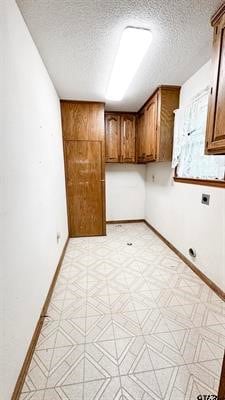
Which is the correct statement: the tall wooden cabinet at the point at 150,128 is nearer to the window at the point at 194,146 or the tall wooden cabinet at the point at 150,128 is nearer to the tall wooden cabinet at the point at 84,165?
the window at the point at 194,146

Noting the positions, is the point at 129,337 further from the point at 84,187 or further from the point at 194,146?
the point at 84,187

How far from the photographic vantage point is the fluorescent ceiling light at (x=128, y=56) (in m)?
1.42

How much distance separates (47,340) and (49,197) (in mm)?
1202

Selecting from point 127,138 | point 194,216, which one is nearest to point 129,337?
point 194,216

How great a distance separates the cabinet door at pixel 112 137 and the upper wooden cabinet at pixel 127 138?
97mm

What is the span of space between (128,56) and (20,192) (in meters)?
1.56

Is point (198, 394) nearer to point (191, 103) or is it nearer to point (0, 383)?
point (0, 383)

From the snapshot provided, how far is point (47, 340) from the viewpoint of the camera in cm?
130

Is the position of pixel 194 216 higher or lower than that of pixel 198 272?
higher

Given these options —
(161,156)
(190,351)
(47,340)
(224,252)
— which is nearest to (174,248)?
(224,252)

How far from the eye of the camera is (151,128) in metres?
2.74

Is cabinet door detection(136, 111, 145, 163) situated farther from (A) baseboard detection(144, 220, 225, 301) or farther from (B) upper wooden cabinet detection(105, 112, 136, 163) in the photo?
(A) baseboard detection(144, 220, 225, 301)

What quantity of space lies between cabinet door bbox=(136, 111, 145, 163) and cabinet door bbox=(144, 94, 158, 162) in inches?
7.5

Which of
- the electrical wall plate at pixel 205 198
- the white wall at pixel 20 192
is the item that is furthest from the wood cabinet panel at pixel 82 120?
the electrical wall plate at pixel 205 198
